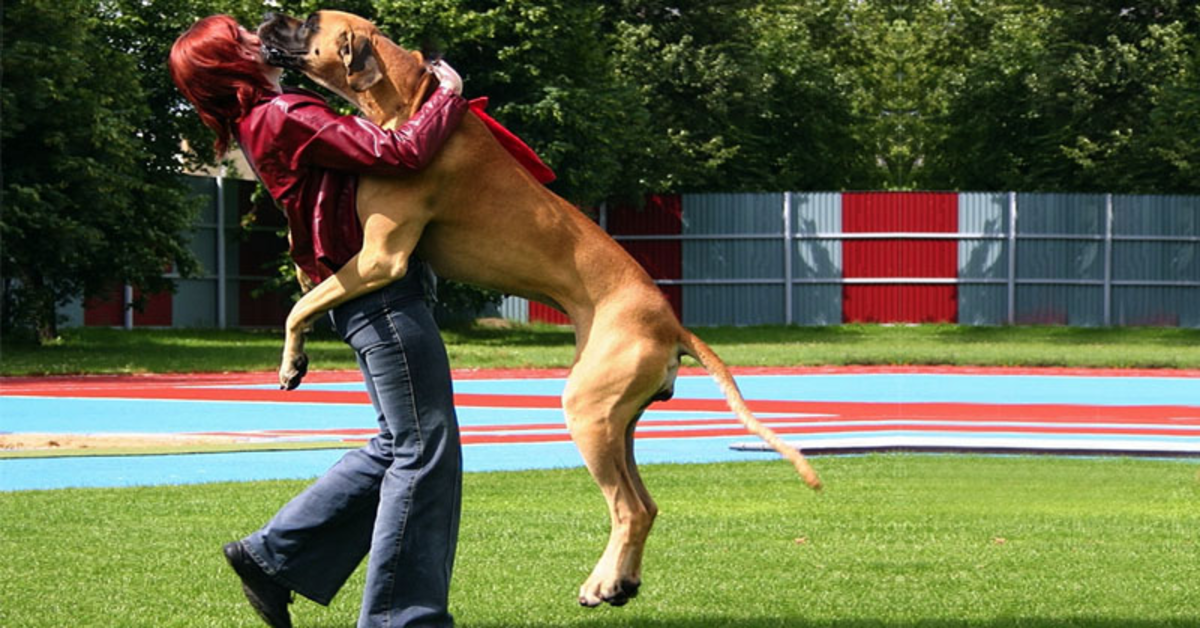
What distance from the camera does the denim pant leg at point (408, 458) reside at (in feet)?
17.3

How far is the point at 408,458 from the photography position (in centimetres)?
532

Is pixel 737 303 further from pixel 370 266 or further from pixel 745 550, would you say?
pixel 370 266

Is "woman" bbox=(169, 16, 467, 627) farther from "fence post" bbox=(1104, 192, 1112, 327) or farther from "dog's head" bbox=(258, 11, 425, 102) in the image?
"fence post" bbox=(1104, 192, 1112, 327)

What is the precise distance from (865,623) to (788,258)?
30314 millimetres

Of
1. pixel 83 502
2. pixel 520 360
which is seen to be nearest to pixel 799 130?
pixel 520 360

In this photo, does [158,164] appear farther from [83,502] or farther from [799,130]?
[83,502]

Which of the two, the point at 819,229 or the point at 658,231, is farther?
the point at 658,231

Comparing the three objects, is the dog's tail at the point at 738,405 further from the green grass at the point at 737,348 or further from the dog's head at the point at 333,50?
the green grass at the point at 737,348

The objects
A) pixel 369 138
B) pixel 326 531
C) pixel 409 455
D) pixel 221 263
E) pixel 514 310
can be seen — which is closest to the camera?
pixel 369 138

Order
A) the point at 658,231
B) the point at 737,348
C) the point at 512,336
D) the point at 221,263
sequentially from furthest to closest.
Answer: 1. the point at 658,231
2. the point at 221,263
3. the point at 512,336
4. the point at 737,348

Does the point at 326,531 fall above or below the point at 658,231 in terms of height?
below

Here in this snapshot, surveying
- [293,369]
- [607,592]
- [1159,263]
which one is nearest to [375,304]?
[293,369]

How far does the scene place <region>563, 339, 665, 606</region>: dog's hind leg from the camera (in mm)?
5102

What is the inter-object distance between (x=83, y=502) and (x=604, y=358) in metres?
5.79
